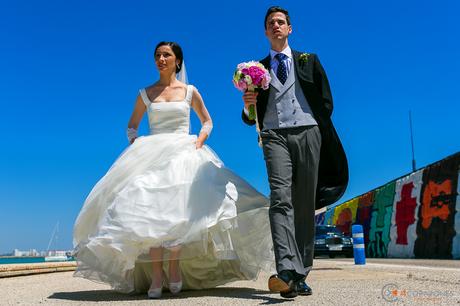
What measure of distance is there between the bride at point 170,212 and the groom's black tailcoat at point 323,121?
2.04 feet

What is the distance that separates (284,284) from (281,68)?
2.02 m

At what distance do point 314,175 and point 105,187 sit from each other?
1.98 m

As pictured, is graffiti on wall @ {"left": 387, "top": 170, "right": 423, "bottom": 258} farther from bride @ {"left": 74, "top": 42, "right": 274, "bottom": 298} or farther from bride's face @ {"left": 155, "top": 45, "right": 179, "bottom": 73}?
bride's face @ {"left": 155, "top": 45, "right": 179, "bottom": 73}

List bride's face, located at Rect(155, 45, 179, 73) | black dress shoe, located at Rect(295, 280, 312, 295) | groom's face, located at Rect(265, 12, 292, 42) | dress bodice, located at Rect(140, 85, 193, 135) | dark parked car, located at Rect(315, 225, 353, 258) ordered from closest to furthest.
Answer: black dress shoe, located at Rect(295, 280, 312, 295)
groom's face, located at Rect(265, 12, 292, 42)
dress bodice, located at Rect(140, 85, 193, 135)
bride's face, located at Rect(155, 45, 179, 73)
dark parked car, located at Rect(315, 225, 353, 258)

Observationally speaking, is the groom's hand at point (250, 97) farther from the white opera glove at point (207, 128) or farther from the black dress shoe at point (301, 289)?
the black dress shoe at point (301, 289)

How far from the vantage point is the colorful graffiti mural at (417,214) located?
1545 centimetres

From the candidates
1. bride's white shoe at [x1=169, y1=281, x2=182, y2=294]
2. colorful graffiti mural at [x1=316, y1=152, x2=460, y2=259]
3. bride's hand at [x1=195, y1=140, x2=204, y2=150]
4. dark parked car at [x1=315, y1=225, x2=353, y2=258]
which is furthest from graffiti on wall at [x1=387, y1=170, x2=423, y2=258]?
bride's white shoe at [x1=169, y1=281, x2=182, y2=294]

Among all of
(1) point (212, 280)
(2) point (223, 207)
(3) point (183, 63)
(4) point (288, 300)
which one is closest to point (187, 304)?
(4) point (288, 300)

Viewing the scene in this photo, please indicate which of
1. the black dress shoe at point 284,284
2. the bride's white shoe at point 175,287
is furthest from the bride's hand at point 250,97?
the bride's white shoe at point 175,287

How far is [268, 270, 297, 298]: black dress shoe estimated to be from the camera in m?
3.85

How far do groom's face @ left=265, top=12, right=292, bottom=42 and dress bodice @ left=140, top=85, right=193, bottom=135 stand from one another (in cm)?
118

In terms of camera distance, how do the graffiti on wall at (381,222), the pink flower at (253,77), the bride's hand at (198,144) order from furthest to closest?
the graffiti on wall at (381,222)
the bride's hand at (198,144)
the pink flower at (253,77)

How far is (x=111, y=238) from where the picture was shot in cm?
425

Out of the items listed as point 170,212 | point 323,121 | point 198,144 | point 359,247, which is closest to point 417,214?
point 359,247
